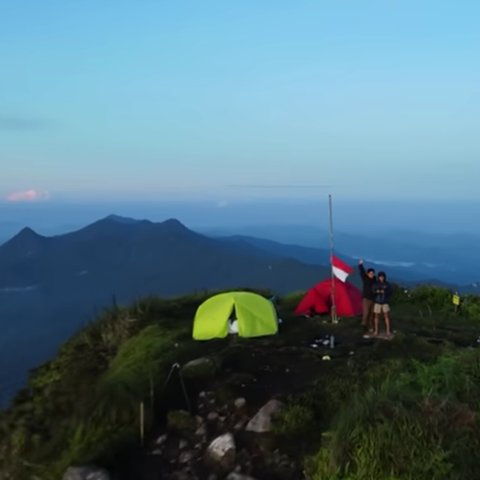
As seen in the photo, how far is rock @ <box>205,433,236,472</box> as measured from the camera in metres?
9.88

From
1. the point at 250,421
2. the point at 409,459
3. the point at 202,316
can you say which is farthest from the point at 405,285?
the point at 409,459

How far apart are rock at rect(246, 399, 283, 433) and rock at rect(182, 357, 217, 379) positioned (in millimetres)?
2432

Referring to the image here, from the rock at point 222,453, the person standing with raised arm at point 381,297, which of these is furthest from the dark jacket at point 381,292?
the rock at point 222,453

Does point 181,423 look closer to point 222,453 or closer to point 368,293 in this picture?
point 222,453

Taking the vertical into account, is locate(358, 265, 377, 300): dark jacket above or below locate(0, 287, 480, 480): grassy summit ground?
above

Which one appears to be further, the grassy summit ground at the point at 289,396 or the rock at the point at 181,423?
the rock at the point at 181,423

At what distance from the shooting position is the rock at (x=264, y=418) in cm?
1050

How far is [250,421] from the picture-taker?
10.7m

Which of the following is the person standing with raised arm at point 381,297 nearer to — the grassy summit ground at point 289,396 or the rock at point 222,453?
the grassy summit ground at point 289,396

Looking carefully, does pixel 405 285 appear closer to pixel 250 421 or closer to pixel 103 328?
A: pixel 103 328

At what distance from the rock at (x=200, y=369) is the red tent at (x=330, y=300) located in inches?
280

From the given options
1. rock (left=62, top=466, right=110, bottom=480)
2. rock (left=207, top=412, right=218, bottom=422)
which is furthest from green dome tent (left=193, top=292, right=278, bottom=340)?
rock (left=62, top=466, right=110, bottom=480)

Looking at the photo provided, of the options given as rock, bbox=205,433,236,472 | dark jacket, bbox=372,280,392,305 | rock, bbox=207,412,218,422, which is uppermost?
dark jacket, bbox=372,280,392,305

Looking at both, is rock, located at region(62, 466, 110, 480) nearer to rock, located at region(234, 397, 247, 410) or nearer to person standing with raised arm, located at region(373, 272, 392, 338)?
rock, located at region(234, 397, 247, 410)
